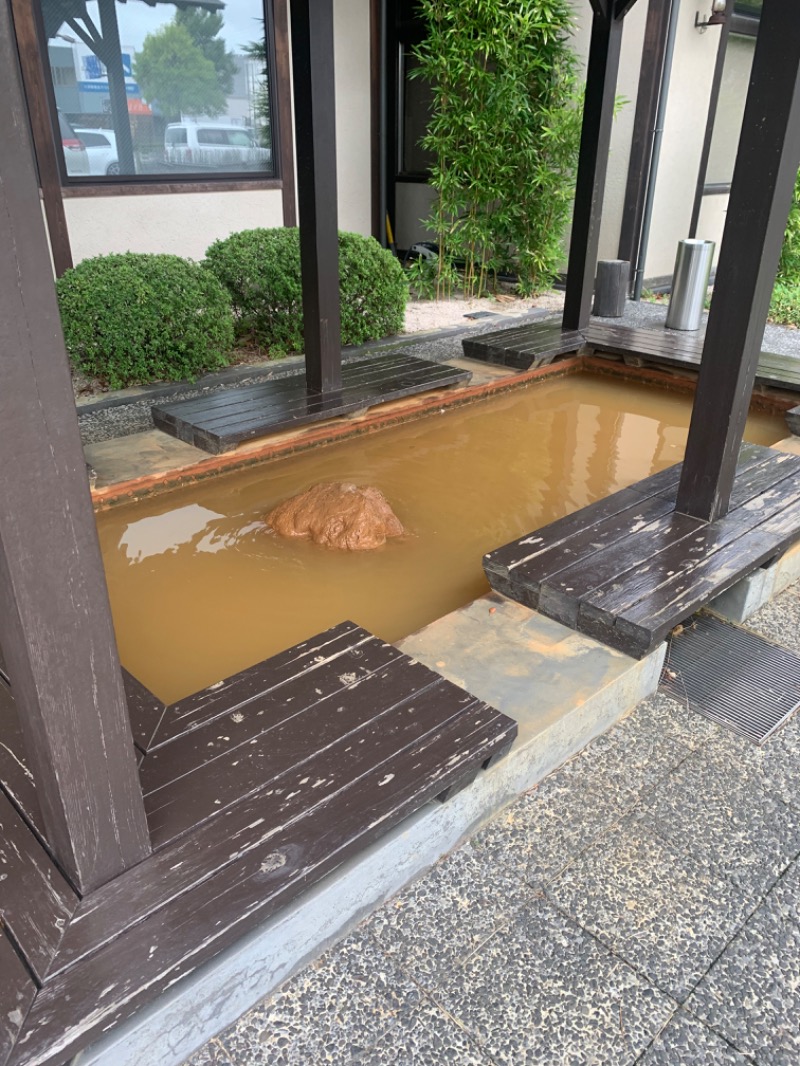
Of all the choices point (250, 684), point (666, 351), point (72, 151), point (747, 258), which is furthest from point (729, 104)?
point (250, 684)

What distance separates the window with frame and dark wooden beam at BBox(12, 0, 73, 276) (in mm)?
132

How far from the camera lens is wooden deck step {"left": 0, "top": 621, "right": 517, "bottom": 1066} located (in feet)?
4.14

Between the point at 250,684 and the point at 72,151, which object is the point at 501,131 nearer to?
the point at 72,151

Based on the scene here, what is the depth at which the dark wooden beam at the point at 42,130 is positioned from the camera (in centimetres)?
498

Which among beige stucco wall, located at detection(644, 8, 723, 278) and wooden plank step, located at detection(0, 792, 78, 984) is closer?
wooden plank step, located at detection(0, 792, 78, 984)

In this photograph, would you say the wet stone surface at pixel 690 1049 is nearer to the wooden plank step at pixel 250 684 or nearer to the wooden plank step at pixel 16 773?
the wooden plank step at pixel 250 684

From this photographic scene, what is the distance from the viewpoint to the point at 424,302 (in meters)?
7.20

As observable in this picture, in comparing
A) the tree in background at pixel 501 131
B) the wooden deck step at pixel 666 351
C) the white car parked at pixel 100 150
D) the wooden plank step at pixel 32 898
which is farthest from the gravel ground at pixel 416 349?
the wooden plank step at pixel 32 898

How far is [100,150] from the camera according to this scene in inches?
225

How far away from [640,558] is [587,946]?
4.29 feet

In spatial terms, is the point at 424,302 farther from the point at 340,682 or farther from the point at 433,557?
the point at 340,682

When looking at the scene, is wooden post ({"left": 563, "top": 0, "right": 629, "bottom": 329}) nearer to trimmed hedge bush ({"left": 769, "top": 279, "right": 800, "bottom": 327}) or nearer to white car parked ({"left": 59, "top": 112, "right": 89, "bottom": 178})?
trimmed hedge bush ({"left": 769, "top": 279, "right": 800, "bottom": 327})

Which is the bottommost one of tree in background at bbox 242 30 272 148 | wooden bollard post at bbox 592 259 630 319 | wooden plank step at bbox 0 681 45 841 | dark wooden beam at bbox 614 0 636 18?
wooden plank step at bbox 0 681 45 841

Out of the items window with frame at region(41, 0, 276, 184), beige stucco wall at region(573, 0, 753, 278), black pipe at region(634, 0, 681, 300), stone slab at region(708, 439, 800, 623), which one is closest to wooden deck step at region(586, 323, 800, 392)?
black pipe at region(634, 0, 681, 300)
